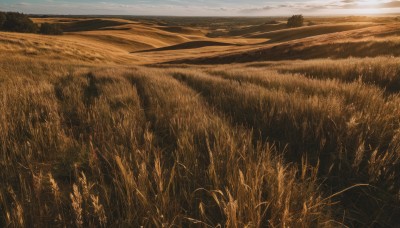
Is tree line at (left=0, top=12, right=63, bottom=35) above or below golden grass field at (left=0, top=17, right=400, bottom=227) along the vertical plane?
above

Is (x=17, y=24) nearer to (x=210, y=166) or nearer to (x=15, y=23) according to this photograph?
(x=15, y=23)

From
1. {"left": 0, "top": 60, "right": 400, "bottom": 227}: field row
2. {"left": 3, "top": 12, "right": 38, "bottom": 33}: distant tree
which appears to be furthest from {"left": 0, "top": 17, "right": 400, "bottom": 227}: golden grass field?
{"left": 3, "top": 12, "right": 38, "bottom": 33}: distant tree

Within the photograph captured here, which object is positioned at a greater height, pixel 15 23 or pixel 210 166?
pixel 15 23

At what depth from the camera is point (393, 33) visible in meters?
23.0

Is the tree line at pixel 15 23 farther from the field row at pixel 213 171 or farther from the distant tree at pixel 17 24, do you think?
the field row at pixel 213 171

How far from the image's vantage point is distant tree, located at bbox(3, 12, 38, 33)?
46312 millimetres

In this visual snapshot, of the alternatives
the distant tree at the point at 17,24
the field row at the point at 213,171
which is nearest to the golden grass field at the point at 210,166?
the field row at the point at 213,171

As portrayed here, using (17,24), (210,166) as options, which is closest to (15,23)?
(17,24)

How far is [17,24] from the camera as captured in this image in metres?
47.1

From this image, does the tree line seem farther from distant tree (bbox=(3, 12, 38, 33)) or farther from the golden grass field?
the golden grass field

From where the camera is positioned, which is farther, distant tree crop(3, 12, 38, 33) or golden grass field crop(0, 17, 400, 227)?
distant tree crop(3, 12, 38, 33)

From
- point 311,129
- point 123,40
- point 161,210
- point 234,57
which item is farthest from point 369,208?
point 123,40

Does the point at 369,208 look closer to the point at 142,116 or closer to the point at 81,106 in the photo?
the point at 142,116

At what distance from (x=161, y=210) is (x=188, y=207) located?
0.16m
